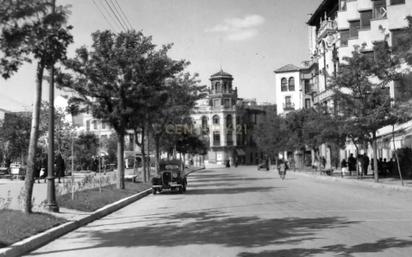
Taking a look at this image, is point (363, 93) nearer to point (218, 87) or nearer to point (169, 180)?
point (169, 180)

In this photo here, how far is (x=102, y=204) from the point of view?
57.7ft

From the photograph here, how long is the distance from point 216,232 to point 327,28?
1916 inches

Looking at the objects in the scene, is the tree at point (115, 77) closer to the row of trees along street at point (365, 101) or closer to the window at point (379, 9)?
the row of trees along street at point (365, 101)

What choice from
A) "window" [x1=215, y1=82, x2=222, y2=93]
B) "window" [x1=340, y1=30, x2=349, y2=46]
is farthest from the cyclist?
"window" [x1=215, y1=82, x2=222, y2=93]

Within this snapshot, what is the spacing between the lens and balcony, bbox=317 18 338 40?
54.7 m

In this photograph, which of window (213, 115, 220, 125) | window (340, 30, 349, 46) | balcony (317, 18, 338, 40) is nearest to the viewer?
window (340, 30, 349, 46)

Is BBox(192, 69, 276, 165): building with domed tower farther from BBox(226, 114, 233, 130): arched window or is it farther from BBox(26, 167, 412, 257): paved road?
BBox(26, 167, 412, 257): paved road

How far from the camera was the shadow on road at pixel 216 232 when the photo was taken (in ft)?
32.2

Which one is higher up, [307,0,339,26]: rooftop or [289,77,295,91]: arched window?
[307,0,339,26]: rooftop

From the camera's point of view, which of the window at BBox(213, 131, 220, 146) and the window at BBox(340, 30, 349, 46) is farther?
the window at BBox(213, 131, 220, 146)

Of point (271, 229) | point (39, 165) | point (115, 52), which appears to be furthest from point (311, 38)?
point (271, 229)

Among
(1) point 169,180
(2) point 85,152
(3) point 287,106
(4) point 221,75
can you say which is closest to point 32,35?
(1) point 169,180

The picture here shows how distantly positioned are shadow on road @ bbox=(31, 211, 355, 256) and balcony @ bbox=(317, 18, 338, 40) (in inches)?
1738

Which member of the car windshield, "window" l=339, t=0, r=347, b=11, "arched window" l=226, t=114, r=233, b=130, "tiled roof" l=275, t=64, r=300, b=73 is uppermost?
"tiled roof" l=275, t=64, r=300, b=73
